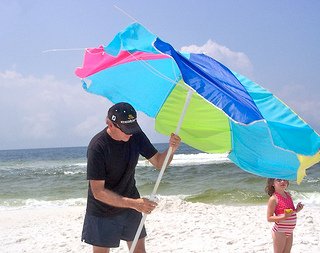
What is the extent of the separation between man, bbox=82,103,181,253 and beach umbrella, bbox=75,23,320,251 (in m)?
0.42

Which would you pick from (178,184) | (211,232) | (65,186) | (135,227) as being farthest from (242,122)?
(65,186)

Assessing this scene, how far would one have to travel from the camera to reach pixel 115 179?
3588mm

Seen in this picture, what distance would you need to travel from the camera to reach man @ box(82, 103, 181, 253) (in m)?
3.32

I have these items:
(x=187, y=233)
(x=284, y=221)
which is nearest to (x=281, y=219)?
(x=284, y=221)

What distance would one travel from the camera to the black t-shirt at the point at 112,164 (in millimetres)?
3408

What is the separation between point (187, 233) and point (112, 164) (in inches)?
195

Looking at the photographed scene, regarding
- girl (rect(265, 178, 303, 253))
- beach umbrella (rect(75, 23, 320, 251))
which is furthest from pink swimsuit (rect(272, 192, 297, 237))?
beach umbrella (rect(75, 23, 320, 251))

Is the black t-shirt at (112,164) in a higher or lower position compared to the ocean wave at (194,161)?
higher

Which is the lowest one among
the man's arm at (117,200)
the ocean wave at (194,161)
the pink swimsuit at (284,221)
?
the ocean wave at (194,161)

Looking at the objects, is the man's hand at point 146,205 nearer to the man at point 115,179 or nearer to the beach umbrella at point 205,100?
the man at point 115,179

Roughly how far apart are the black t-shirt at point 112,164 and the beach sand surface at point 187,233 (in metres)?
3.59

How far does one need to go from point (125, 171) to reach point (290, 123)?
140 centimetres

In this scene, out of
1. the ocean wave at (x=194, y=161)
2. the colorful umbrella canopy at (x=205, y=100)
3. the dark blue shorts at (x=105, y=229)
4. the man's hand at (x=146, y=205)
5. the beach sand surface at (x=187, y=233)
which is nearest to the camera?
the colorful umbrella canopy at (x=205, y=100)

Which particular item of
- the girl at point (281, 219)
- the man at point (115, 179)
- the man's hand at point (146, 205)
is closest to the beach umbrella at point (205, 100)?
the man at point (115, 179)
